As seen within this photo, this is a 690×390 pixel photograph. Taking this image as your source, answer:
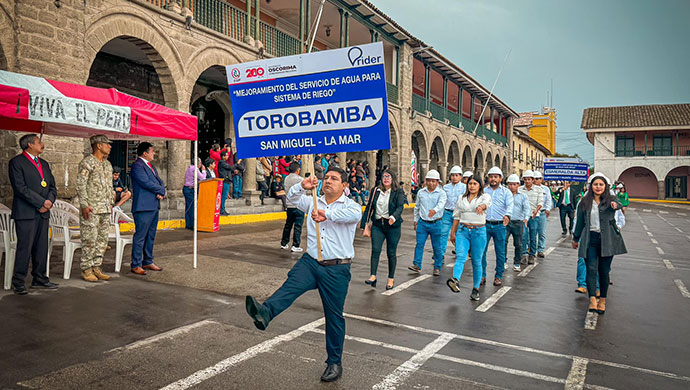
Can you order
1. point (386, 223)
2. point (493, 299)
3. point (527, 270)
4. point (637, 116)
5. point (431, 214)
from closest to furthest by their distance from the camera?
point (493, 299), point (386, 223), point (431, 214), point (527, 270), point (637, 116)

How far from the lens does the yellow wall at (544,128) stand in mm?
77500

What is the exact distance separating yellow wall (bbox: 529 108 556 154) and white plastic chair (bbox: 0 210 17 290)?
262 feet

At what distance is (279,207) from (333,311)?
46.2 feet

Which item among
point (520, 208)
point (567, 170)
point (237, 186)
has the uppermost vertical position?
point (567, 170)

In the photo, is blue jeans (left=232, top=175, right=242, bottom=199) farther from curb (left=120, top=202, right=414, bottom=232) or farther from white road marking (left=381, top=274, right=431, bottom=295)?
white road marking (left=381, top=274, right=431, bottom=295)

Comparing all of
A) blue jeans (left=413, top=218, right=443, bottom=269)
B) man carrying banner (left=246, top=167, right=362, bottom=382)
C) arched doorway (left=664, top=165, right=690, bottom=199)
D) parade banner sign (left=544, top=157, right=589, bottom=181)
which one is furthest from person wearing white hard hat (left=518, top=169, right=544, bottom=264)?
arched doorway (left=664, top=165, right=690, bottom=199)

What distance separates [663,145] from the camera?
4912 centimetres

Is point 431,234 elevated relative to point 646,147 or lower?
lower

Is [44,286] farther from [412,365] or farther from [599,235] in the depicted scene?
[599,235]

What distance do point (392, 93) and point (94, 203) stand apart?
20.4 metres

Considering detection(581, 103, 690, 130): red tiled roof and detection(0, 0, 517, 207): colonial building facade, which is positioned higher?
detection(581, 103, 690, 130): red tiled roof

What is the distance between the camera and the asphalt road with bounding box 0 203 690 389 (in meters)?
3.82

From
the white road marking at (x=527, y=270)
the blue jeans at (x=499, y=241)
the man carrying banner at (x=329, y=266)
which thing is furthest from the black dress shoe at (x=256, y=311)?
the white road marking at (x=527, y=270)

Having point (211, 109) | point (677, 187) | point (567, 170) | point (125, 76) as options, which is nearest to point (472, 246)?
point (125, 76)
